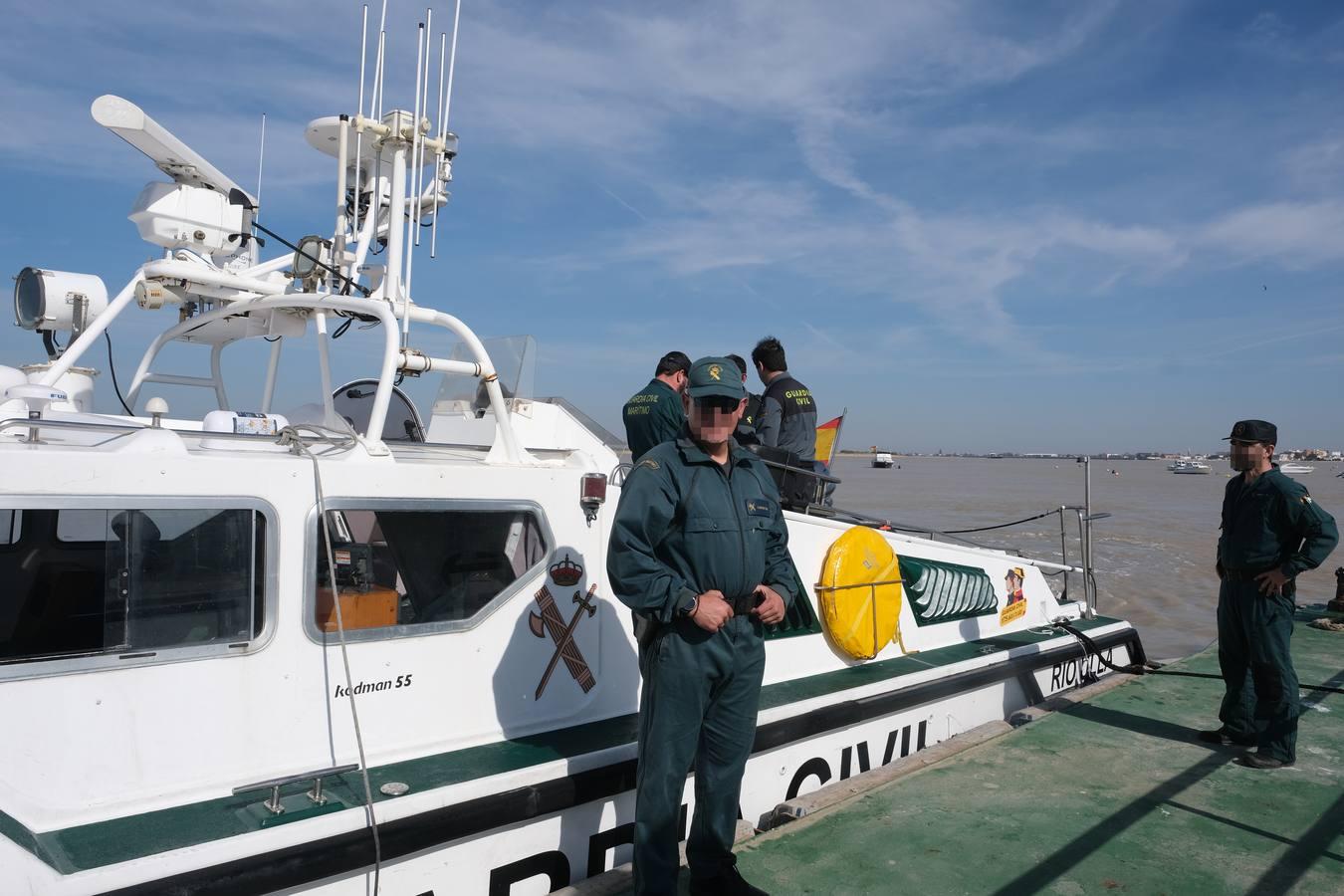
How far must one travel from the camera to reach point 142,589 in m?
2.92

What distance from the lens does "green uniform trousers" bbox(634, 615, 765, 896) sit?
291cm

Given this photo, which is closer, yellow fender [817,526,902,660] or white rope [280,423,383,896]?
white rope [280,423,383,896]

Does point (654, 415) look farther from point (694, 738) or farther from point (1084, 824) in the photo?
point (1084, 824)

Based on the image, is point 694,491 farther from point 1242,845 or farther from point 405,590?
point 1242,845

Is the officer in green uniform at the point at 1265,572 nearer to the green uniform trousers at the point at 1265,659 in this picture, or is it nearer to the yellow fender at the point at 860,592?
the green uniform trousers at the point at 1265,659

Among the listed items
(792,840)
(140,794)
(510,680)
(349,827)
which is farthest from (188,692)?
(792,840)

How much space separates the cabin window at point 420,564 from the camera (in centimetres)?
335

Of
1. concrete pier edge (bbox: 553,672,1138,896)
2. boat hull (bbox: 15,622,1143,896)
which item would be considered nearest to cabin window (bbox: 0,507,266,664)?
boat hull (bbox: 15,622,1143,896)

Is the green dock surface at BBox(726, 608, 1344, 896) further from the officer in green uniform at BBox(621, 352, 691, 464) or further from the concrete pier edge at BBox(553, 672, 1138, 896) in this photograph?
the officer in green uniform at BBox(621, 352, 691, 464)

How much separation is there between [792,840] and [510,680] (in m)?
1.29

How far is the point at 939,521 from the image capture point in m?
21.9

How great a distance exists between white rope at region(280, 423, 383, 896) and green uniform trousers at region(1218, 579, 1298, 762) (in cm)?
424

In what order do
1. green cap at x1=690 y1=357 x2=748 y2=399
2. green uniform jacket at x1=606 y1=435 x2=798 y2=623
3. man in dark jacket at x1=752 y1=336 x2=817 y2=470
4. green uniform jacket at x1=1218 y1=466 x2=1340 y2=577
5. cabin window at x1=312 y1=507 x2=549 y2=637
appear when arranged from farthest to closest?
man in dark jacket at x1=752 y1=336 x2=817 y2=470 → green uniform jacket at x1=1218 y1=466 x2=1340 y2=577 → cabin window at x1=312 y1=507 x2=549 y2=637 → green cap at x1=690 y1=357 x2=748 y2=399 → green uniform jacket at x1=606 y1=435 x2=798 y2=623

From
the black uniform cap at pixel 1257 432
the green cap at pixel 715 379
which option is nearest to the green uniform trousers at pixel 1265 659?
the black uniform cap at pixel 1257 432
